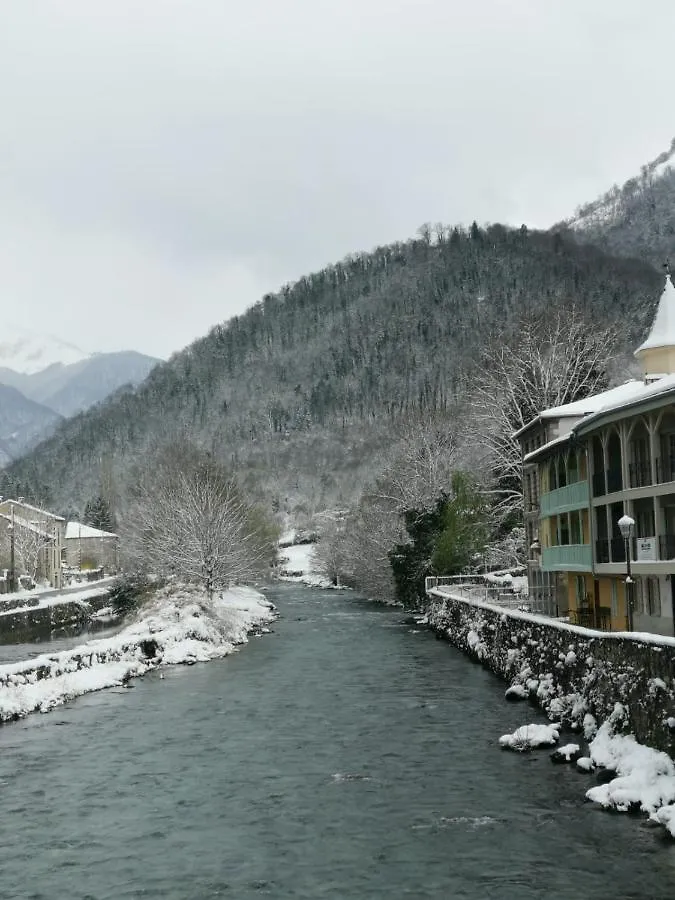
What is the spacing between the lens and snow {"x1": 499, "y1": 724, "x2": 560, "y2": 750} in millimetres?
25203

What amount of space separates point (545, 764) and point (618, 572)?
42.9 ft

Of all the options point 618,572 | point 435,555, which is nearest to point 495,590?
point 435,555

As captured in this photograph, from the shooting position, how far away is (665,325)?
42.6 metres

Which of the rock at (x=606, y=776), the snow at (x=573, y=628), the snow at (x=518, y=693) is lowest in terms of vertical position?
the rock at (x=606, y=776)

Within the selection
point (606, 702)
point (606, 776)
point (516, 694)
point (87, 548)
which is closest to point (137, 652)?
point (516, 694)

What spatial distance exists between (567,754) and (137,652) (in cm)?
2695

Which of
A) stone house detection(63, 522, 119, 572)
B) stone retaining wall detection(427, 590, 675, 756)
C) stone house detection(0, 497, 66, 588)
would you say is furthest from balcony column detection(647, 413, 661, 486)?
stone house detection(63, 522, 119, 572)

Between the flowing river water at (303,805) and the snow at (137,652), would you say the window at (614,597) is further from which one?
the snow at (137,652)

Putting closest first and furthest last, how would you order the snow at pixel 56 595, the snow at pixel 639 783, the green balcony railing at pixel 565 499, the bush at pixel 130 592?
the snow at pixel 639 783 < the green balcony railing at pixel 565 499 < the snow at pixel 56 595 < the bush at pixel 130 592

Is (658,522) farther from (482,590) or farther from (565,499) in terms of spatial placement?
(482,590)

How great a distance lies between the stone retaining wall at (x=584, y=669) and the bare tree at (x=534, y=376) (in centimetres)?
2359

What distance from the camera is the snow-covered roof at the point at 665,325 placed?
4194cm

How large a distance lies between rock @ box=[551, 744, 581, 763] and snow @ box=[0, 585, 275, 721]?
1853cm

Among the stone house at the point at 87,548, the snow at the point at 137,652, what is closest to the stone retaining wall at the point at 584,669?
the snow at the point at 137,652
